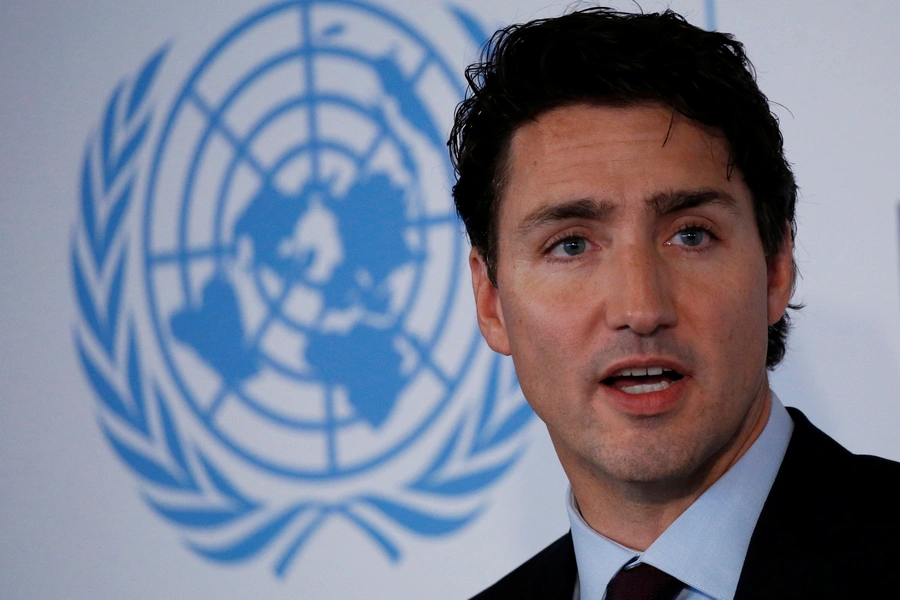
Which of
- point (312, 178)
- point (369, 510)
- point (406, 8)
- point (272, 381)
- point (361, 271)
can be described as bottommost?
point (369, 510)

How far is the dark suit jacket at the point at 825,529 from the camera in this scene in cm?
156

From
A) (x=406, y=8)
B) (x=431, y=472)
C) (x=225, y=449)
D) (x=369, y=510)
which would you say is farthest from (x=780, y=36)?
(x=225, y=449)

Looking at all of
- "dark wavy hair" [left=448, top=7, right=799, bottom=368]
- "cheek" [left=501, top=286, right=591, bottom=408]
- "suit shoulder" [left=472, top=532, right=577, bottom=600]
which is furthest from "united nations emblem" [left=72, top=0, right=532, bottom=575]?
"cheek" [left=501, top=286, right=591, bottom=408]

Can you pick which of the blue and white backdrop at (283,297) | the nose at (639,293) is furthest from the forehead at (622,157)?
the blue and white backdrop at (283,297)

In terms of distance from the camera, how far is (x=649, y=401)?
Answer: 5.52 feet

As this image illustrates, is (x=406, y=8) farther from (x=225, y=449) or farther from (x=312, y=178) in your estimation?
(x=225, y=449)

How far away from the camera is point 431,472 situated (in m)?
2.71

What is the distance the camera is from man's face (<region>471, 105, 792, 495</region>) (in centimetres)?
168

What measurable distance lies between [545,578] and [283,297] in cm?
121

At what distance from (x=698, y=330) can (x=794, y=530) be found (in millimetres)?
370

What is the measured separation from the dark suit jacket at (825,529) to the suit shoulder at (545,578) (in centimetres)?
49

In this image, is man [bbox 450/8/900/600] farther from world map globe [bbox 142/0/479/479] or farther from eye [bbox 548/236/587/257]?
world map globe [bbox 142/0/479/479]

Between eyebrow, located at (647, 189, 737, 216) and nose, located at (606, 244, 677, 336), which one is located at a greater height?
eyebrow, located at (647, 189, 737, 216)

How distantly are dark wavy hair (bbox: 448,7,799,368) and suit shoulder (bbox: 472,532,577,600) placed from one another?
0.61 m
